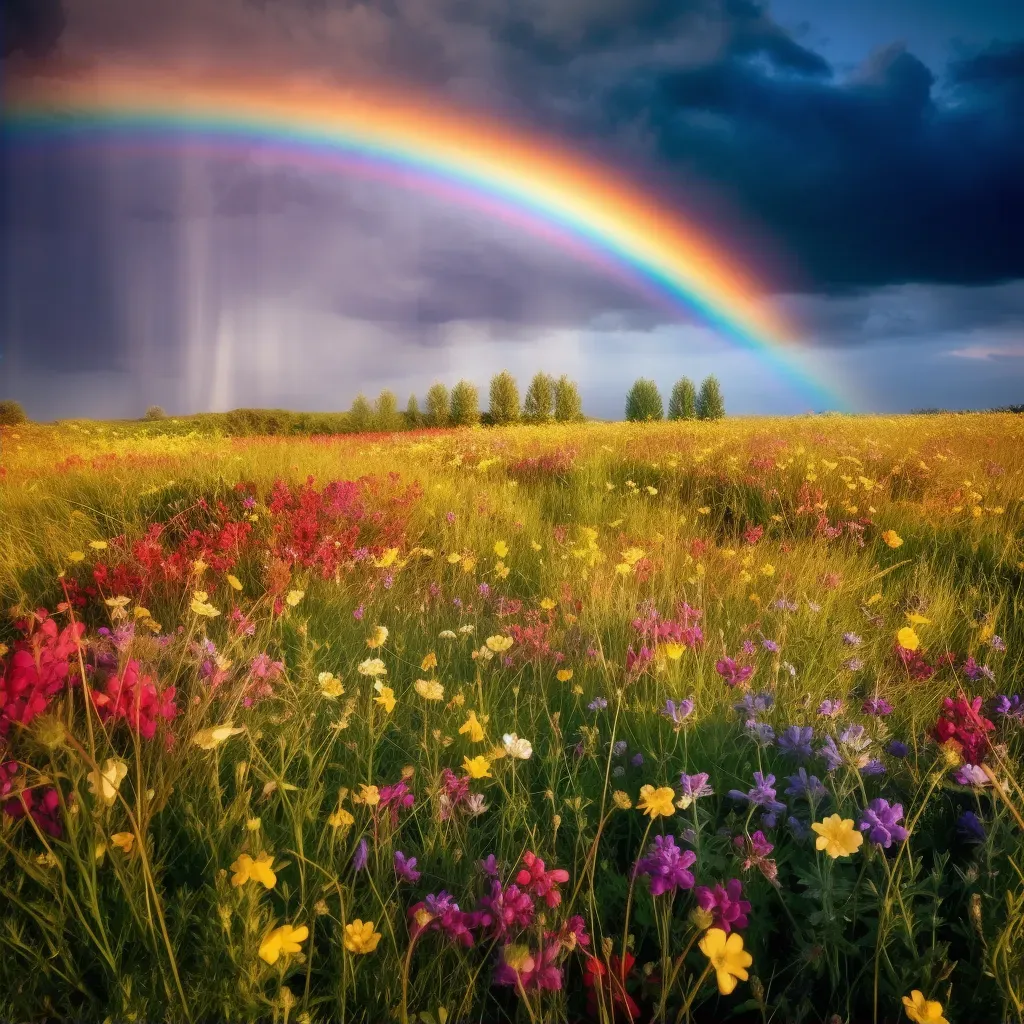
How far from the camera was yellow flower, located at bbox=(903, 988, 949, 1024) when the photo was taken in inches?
40.9

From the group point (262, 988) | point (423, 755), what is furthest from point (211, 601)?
point (262, 988)

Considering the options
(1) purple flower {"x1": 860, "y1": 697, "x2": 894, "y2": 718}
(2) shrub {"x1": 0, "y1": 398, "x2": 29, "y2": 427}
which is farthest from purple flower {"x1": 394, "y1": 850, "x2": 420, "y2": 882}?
(2) shrub {"x1": 0, "y1": 398, "x2": 29, "y2": 427}

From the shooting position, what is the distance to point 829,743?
5.36 feet

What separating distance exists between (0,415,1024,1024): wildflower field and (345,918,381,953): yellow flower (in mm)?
11

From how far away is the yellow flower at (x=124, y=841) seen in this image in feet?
4.36

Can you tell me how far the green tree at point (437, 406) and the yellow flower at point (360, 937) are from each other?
55.5 metres

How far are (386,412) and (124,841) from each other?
163 ft

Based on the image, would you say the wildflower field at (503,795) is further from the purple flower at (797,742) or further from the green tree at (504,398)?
the green tree at (504,398)

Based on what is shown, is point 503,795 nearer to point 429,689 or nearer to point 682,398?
point 429,689

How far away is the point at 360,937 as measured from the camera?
1187 millimetres

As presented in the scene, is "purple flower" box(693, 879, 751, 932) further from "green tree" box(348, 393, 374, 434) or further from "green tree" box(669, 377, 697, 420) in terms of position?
"green tree" box(669, 377, 697, 420)

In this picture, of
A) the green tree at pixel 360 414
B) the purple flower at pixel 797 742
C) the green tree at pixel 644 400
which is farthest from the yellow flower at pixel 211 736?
the green tree at pixel 644 400

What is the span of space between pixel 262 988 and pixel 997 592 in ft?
15.5

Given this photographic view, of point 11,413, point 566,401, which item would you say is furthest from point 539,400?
point 11,413
